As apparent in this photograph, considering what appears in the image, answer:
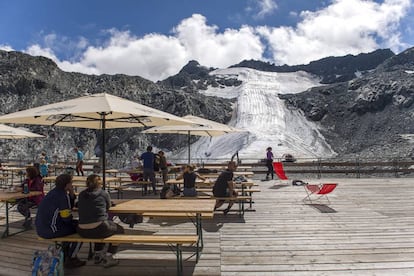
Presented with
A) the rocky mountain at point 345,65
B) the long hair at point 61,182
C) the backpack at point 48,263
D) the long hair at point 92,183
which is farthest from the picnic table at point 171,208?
the rocky mountain at point 345,65

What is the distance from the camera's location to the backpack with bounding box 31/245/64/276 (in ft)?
14.9

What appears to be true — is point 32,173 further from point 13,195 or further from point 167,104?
point 167,104

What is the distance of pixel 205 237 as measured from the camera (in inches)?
261

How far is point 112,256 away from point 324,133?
47.1 meters

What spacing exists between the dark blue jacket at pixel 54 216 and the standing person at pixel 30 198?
9.08 ft

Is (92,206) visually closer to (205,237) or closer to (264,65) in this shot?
(205,237)

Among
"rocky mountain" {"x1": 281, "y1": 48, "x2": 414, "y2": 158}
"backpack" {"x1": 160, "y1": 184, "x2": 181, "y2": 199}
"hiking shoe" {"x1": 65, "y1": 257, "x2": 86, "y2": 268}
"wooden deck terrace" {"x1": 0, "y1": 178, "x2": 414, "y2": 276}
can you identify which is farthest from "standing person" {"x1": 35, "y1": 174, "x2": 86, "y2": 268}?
"rocky mountain" {"x1": 281, "y1": 48, "x2": 414, "y2": 158}

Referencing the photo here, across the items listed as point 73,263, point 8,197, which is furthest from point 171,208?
point 8,197

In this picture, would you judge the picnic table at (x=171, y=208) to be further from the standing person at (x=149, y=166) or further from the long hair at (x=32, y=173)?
the standing person at (x=149, y=166)

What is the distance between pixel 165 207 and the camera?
593 cm

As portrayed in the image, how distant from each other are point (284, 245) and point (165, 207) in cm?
219

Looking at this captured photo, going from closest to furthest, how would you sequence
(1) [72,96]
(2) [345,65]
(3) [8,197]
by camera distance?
1. (3) [8,197]
2. (1) [72,96]
3. (2) [345,65]

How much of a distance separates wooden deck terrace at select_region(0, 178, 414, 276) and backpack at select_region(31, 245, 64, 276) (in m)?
0.41

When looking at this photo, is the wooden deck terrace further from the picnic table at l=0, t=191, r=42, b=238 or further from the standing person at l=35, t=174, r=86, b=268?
the standing person at l=35, t=174, r=86, b=268
